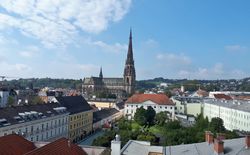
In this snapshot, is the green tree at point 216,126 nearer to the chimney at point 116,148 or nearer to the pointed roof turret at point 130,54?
the chimney at point 116,148

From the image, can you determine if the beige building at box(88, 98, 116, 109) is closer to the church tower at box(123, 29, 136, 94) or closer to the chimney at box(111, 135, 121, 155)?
the church tower at box(123, 29, 136, 94)

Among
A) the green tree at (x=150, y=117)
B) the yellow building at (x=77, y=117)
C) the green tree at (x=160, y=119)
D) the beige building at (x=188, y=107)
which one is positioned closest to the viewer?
the yellow building at (x=77, y=117)

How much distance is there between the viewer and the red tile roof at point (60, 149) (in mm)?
23141

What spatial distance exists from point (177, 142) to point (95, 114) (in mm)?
45918

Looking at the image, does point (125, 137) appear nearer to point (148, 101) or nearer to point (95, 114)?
point (95, 114)

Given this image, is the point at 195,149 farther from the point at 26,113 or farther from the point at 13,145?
the point at 26,113

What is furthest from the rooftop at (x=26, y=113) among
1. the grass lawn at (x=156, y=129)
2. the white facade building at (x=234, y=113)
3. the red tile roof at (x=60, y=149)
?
the white facade building at (x=234, y=113)

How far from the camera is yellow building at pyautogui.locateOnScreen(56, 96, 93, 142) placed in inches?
2625

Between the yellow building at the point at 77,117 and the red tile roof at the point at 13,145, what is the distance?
38.1 metres

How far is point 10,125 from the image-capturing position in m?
44.7

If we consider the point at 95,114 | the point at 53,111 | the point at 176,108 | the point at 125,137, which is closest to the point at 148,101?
the point at 176,108

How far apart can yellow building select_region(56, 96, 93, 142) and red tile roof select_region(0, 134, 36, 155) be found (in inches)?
1500

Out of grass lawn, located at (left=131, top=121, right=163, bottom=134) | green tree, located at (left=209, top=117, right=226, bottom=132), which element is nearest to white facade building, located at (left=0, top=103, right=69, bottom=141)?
grass lawn, located at (left=131, top=121, right=163, bottom=134)

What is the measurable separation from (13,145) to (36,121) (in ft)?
85.6
